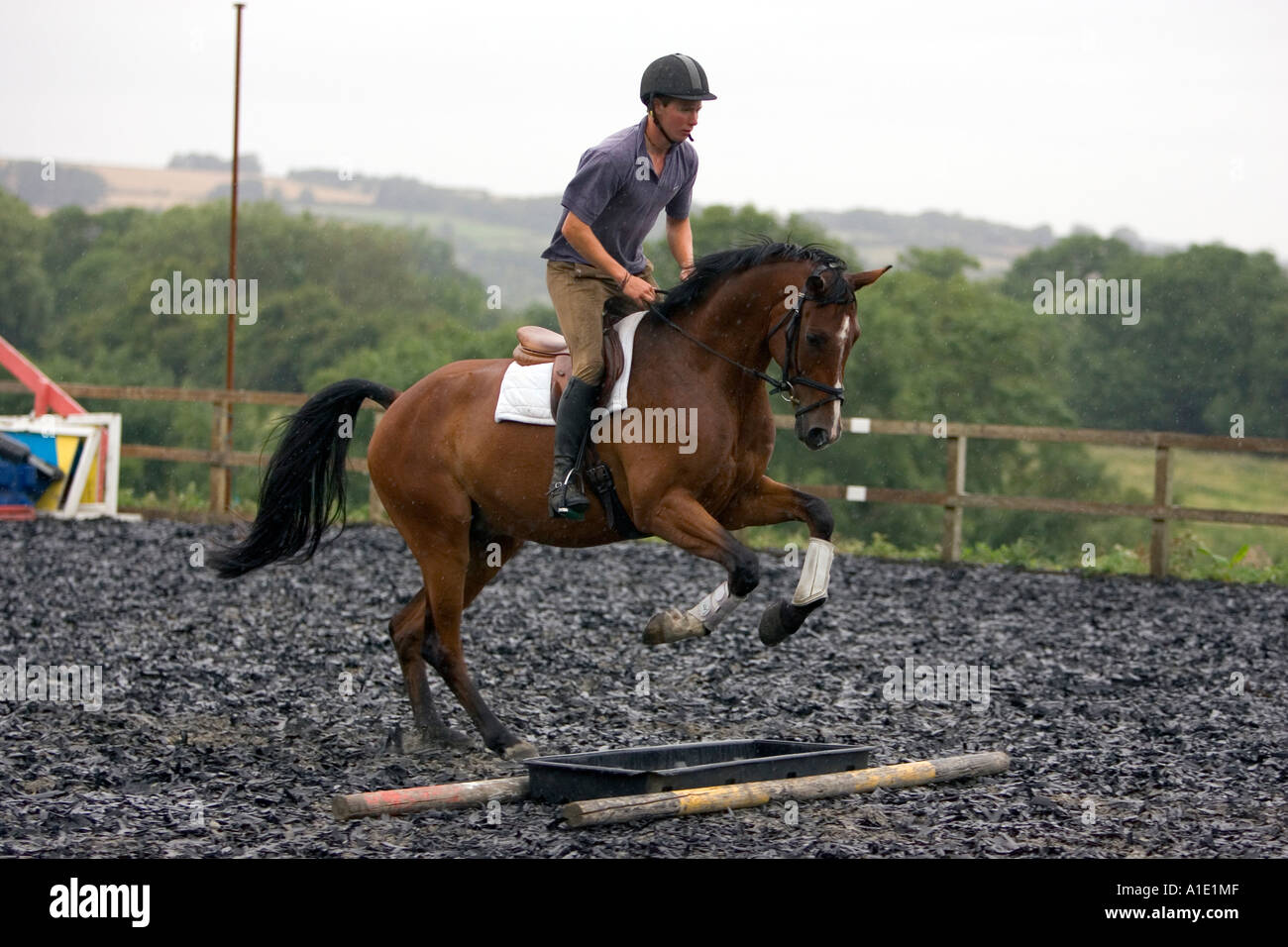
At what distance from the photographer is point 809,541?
5.36m

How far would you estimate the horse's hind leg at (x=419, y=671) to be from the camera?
6191 millimetres

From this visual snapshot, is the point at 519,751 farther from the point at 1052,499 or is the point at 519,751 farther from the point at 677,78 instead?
→ the point at 1052,499

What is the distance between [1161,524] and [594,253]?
9135mm

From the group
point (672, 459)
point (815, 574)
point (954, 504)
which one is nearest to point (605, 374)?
point (672, 459)

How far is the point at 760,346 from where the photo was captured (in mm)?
5582

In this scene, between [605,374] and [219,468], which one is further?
[219,468]

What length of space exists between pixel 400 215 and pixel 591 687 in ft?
235

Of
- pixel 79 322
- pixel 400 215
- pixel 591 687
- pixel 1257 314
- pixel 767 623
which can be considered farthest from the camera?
pixel 400 215

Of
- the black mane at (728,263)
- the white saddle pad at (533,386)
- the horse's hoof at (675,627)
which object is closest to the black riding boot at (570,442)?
the white saddle pad at (533,386)

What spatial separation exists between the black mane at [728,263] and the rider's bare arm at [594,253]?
0.66ft

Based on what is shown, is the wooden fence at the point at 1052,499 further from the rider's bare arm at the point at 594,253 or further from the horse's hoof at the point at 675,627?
the horse's hoof at the point at 675,627

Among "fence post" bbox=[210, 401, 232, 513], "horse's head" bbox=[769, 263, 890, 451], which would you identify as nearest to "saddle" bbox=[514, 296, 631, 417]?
"horse's head" bbox=[769, 263, 890, 451]
